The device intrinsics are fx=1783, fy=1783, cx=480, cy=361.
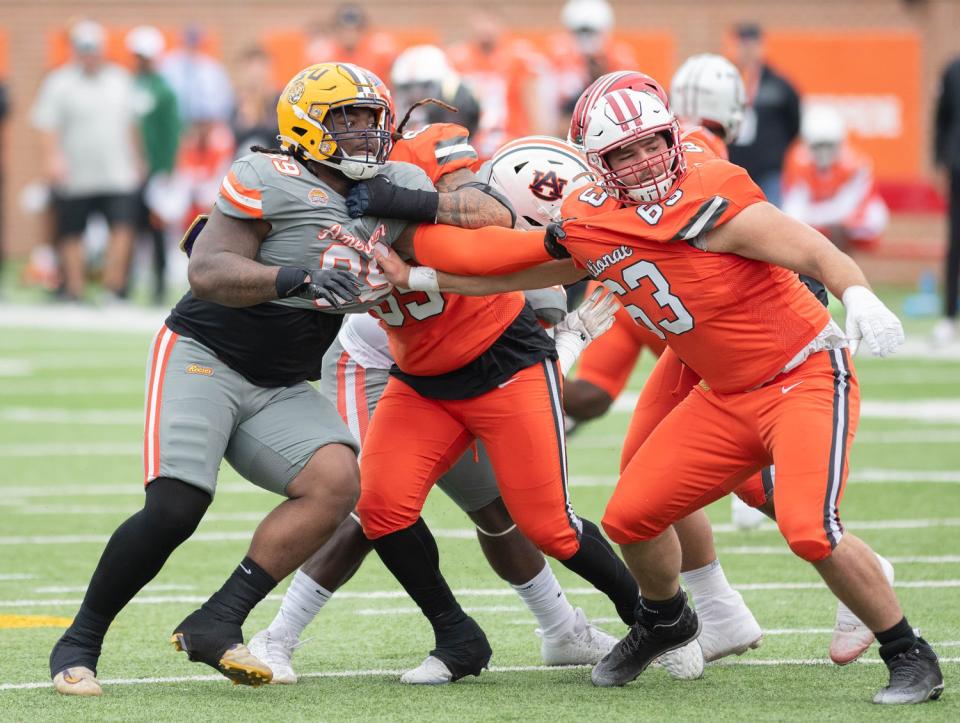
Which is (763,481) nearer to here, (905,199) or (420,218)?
(420,218)

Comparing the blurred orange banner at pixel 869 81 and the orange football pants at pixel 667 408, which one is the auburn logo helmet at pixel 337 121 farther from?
the blurred orange banner at pixel 869 81

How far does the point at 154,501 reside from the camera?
482 centimetres

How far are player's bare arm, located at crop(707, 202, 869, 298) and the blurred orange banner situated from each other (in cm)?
1599

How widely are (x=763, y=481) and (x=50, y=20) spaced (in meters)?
18.1

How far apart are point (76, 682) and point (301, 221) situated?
139cm

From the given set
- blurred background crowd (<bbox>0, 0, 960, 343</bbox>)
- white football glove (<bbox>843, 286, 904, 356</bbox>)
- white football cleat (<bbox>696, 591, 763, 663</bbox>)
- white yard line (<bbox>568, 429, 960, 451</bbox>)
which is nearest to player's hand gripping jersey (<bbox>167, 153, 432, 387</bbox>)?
white football glove (<bbox>843, 286, 904, 356</bbox>)

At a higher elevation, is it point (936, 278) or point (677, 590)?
point (677, 590)

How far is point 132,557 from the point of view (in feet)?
15.8

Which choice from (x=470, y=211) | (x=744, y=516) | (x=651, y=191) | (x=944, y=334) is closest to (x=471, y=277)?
(x=470, y=211)

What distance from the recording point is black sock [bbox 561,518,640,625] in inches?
205

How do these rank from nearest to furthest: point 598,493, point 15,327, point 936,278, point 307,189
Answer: point 307,189 → point 598,493 → point 15,327 → point 936,278

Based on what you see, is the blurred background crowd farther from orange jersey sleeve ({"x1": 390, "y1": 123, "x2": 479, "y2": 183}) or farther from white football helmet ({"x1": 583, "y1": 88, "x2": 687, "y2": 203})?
white football helmet ({"x1": 583, "y1": 88, "x2": 687, "y2": 203})

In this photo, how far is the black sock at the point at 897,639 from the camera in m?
4.65

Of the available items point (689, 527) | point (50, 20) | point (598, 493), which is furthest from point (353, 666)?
point (50, 20)
